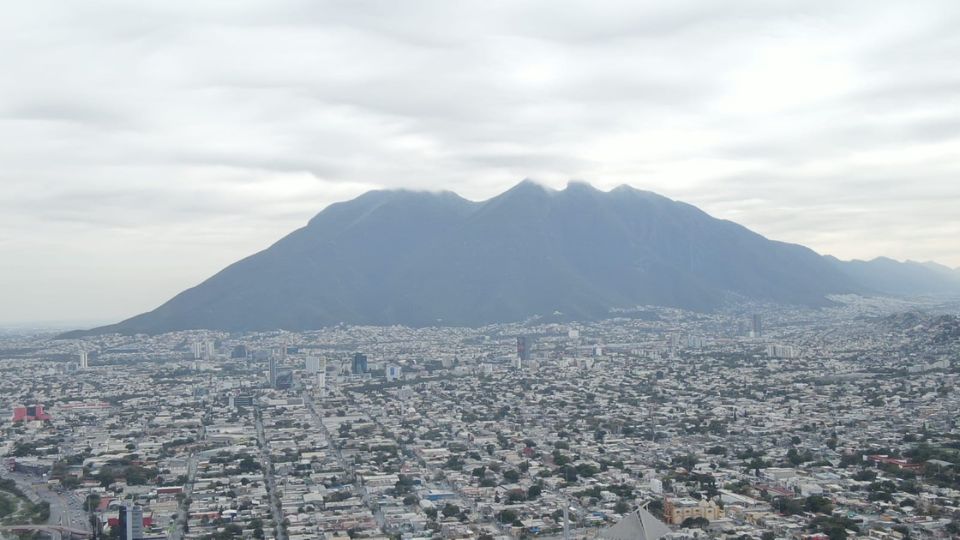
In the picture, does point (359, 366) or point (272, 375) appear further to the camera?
point (359, 366)

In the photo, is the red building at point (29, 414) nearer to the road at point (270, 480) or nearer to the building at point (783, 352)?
the road at point (270, 480)

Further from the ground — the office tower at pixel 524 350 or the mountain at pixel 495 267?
the mountain at pixel 495 267

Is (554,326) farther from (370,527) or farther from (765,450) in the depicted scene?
(370,527)

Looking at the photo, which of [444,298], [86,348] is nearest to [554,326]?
[444,298]

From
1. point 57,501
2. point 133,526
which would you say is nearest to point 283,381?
point 57,501

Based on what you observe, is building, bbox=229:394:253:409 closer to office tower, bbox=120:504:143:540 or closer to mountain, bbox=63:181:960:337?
office tower, bbox=120:504:143:540

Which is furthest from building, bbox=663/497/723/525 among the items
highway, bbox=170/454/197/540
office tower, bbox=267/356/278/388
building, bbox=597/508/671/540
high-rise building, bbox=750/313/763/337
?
high-rise building, bbox=750/313/763/337

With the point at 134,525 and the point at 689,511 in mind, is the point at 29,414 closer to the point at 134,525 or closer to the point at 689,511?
the point at 134,525

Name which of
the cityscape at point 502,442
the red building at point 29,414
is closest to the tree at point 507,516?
the cityscape at point 502,442
